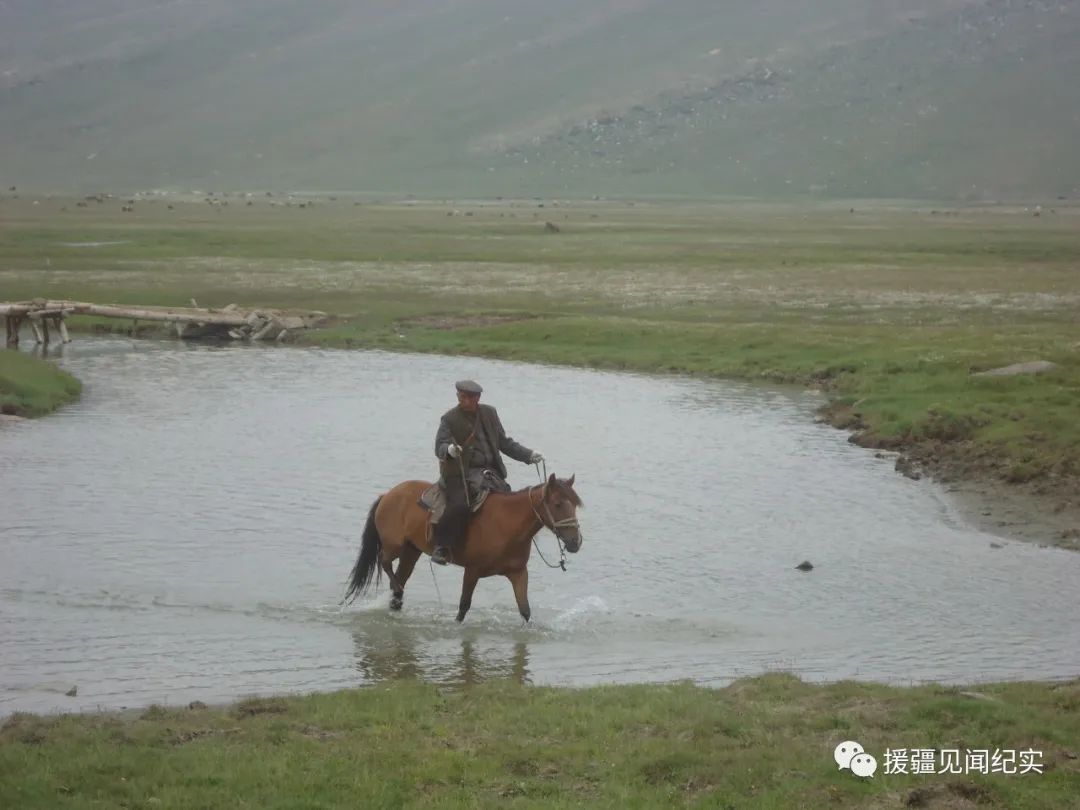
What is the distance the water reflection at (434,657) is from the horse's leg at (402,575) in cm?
49

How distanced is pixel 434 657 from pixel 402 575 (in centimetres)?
200

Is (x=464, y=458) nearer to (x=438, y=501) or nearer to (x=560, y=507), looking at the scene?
(x=438, y=501)

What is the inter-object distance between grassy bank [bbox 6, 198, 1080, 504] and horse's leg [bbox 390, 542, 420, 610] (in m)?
10.7

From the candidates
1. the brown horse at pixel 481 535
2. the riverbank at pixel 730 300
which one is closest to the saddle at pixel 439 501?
the brown horse at pixel 481 535

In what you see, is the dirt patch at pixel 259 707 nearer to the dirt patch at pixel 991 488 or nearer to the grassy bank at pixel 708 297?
the dirt patch at pixel 991 488

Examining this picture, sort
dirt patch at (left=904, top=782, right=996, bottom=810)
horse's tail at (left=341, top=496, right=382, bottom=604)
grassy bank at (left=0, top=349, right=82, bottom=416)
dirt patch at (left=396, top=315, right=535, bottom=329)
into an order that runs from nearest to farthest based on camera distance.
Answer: dirt patch at (left=904, top=782, right=996, bottom=810) → horse's tail at (left=341, top=496, right=382, bottom=604) → grassy bank at (left=0, top=349, right=82, bottom=416) → dirt patch at (left=396, top=315, right=535, bottom=329)

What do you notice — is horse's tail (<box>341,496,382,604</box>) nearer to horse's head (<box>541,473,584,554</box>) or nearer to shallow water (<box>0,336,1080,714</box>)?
shallow water (<box>0,336,1080,714</box>)

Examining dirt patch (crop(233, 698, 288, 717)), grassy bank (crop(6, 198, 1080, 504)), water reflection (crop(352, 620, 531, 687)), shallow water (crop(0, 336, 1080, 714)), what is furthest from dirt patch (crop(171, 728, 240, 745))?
grassy bank (crop(6, 198, 1080, 504))

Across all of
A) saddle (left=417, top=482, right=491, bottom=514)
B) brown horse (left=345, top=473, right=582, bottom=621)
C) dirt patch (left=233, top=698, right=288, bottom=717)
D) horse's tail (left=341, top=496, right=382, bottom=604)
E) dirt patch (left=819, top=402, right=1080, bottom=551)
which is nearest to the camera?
dirt patch (left=233, top=698, right=288, bottom=717)

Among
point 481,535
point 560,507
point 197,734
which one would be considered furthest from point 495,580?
point 197,734

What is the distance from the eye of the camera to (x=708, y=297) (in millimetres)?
51375

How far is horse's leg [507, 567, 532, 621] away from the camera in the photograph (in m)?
16.0

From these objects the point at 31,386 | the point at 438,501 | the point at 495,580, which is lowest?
the point at 495,580

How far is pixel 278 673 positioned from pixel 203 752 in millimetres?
3532
